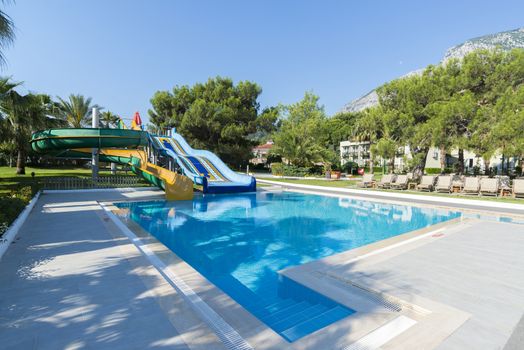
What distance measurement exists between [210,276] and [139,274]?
147 cm

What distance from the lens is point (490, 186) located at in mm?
14719

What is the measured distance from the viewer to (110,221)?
27.4ft

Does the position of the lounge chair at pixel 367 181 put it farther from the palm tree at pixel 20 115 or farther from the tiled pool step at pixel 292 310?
the palm tree at pixel 20 115

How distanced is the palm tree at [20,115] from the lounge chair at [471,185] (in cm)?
2455

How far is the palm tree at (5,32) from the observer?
23.4 ft

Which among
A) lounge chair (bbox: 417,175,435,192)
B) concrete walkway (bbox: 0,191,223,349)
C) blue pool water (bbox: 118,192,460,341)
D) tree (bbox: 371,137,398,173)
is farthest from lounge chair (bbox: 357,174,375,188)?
concrete walkway (bbox: 0,191,223,349)

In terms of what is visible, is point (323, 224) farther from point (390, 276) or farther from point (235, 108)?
point (235, 108)

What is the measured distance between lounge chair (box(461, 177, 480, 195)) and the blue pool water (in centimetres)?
564

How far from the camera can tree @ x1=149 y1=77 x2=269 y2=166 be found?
36.8 meters

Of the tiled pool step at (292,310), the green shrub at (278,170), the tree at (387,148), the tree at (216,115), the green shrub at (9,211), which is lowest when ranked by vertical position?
the tiled pool step at (292,310)

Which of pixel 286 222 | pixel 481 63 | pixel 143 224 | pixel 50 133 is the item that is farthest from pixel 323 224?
pixel 481 63

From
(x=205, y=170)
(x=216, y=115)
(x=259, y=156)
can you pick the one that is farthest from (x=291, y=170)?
(x=259, y=156)

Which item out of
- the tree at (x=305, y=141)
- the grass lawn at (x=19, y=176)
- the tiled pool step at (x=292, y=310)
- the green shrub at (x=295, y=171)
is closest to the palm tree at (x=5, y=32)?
the grass lawn at (x=19, y=176)

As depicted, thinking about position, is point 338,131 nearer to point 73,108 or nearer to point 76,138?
point 73,108
